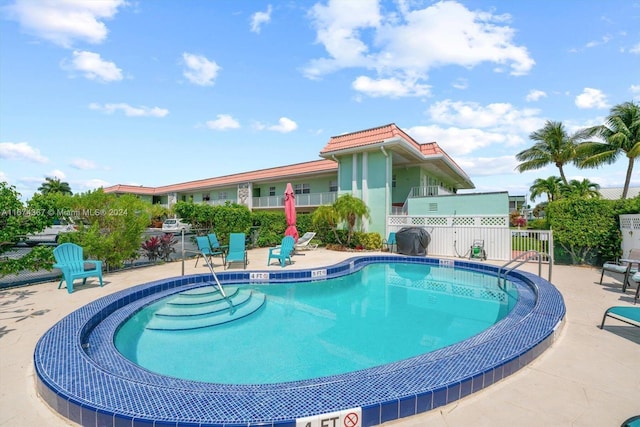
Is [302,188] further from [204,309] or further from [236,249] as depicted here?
[204,309]

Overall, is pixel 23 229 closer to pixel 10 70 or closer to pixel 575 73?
pixel 10 70

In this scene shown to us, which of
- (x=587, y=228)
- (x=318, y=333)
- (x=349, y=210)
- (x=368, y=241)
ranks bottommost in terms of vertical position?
(x=318, y=333)

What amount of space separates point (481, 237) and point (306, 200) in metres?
12.0

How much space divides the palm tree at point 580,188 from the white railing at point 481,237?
1976 cm

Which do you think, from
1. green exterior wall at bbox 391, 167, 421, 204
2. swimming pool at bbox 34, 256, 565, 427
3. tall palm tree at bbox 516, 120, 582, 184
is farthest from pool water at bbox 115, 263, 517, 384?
tall palm tree at bbox 516, 120, 582, 184

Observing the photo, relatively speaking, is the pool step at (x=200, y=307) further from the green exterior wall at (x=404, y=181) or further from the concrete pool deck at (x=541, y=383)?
the green exterior wall at (x=404, y=181)

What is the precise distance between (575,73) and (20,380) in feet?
43.6

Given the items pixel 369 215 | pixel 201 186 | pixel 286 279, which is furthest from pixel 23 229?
pixel 201 186

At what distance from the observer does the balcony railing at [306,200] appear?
67.0 feet

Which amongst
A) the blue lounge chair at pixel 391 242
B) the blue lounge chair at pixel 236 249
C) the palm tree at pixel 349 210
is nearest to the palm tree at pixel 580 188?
the blue lounge chair at pixel 391 242

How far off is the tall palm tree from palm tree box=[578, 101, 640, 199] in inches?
82.1

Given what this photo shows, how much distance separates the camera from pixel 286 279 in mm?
8469

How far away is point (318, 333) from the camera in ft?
16.5

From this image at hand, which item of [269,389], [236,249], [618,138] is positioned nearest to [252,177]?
[236,249]
